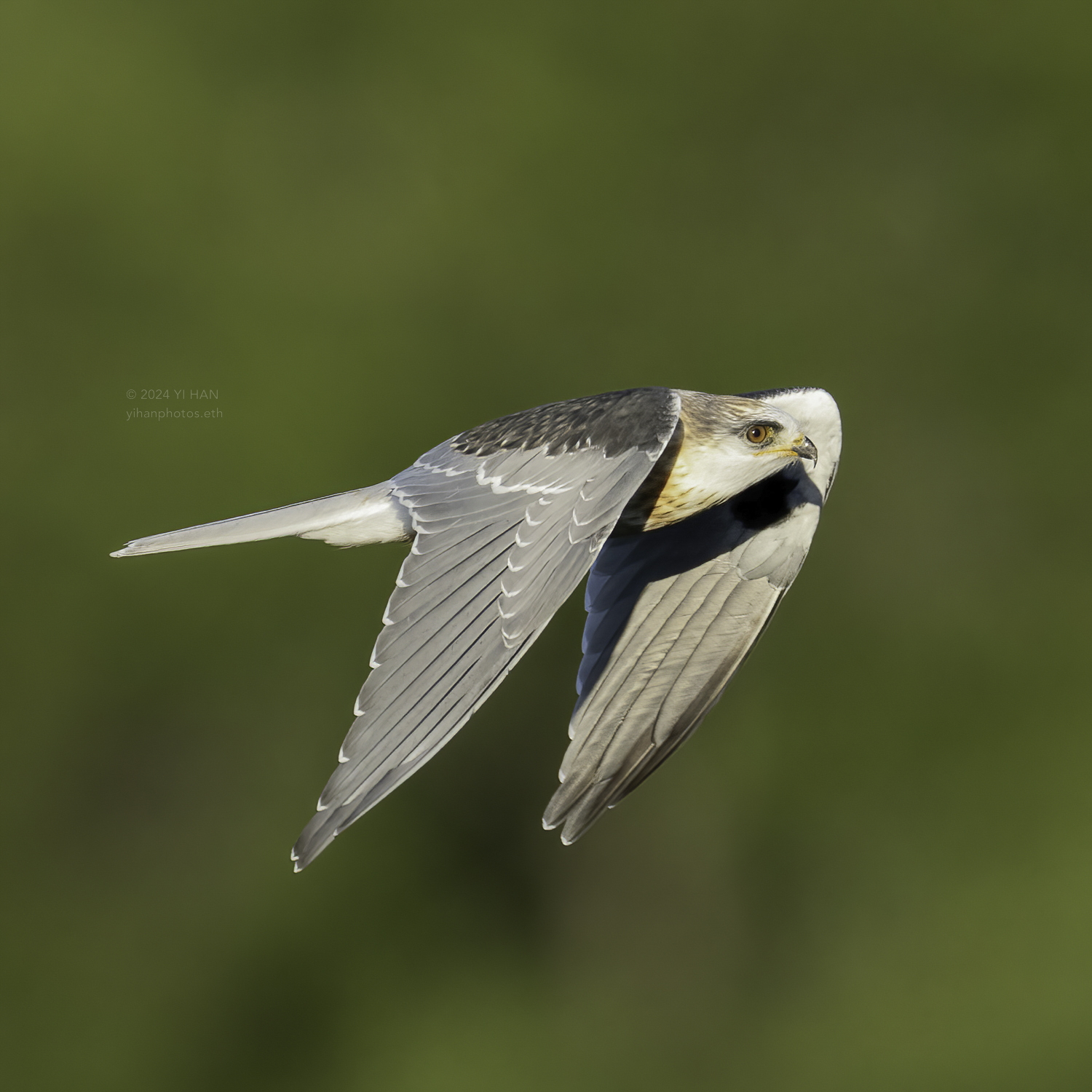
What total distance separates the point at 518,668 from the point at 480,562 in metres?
12.0

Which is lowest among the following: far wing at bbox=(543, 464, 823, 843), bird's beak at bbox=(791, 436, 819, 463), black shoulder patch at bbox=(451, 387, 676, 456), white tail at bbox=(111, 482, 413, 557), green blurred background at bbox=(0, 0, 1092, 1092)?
green blurred background at bbox=(0, 0, 1092, 1092)

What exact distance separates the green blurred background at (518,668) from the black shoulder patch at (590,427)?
35.0 ft

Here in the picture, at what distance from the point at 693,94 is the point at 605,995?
15820mm

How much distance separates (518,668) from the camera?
51.8 ft

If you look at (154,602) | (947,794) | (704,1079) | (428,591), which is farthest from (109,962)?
(428,591)

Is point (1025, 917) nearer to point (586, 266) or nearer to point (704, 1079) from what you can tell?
point (704, 1079)

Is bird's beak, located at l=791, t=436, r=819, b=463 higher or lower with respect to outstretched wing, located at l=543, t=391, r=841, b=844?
higher

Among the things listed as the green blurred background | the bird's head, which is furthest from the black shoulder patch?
the green blurred background

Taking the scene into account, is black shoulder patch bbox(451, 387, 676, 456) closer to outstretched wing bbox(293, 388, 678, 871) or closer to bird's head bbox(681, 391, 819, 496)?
outstretched wing bbox(293, 388, 678, 871)

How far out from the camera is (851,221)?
2250 cm

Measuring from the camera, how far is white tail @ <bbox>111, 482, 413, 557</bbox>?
13.9ft

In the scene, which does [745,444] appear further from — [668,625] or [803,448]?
[668,625]

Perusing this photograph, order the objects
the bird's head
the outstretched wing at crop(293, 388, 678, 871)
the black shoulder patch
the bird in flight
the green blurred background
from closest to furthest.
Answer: the outstretched wing at crop(293, 388, 678, 871)
the bird in flight
the black shoulder patch
the bird's head
the green blurred background

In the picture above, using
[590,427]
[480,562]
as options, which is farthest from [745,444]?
[480,562]
